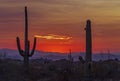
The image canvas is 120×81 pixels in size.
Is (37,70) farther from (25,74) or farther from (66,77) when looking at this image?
(66,77)

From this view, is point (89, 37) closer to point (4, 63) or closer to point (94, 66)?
point (94, 66)

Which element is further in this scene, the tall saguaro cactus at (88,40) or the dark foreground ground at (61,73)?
the dark foreground ground at (61,73)

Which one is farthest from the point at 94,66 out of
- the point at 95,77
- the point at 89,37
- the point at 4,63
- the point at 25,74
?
the point at 4,63

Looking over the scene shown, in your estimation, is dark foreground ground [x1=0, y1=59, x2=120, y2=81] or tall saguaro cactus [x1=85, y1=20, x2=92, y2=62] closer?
tall saguaro cactus [x1=85, y1=20, x2=92, y2=62]

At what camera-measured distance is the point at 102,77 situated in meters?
38.2

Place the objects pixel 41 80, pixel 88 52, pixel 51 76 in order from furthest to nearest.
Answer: pixel 51 76 < pixel 41 80 < pixel 88 52

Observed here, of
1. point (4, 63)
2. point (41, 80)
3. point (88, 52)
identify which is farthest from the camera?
point (4, 63)

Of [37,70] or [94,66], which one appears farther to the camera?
[37,70]

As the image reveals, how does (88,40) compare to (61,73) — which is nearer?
(88,40)

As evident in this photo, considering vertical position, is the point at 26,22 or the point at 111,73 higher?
the point at 26,22

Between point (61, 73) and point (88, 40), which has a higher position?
point (88, 40)

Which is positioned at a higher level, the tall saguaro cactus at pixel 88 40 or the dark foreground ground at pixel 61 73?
the tall saguaro cactus at pixel 88 40

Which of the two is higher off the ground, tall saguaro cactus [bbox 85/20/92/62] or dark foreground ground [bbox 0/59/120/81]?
tall saguaro cactus [bbox 85/20/92/62]

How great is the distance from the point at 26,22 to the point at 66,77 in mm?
5997
